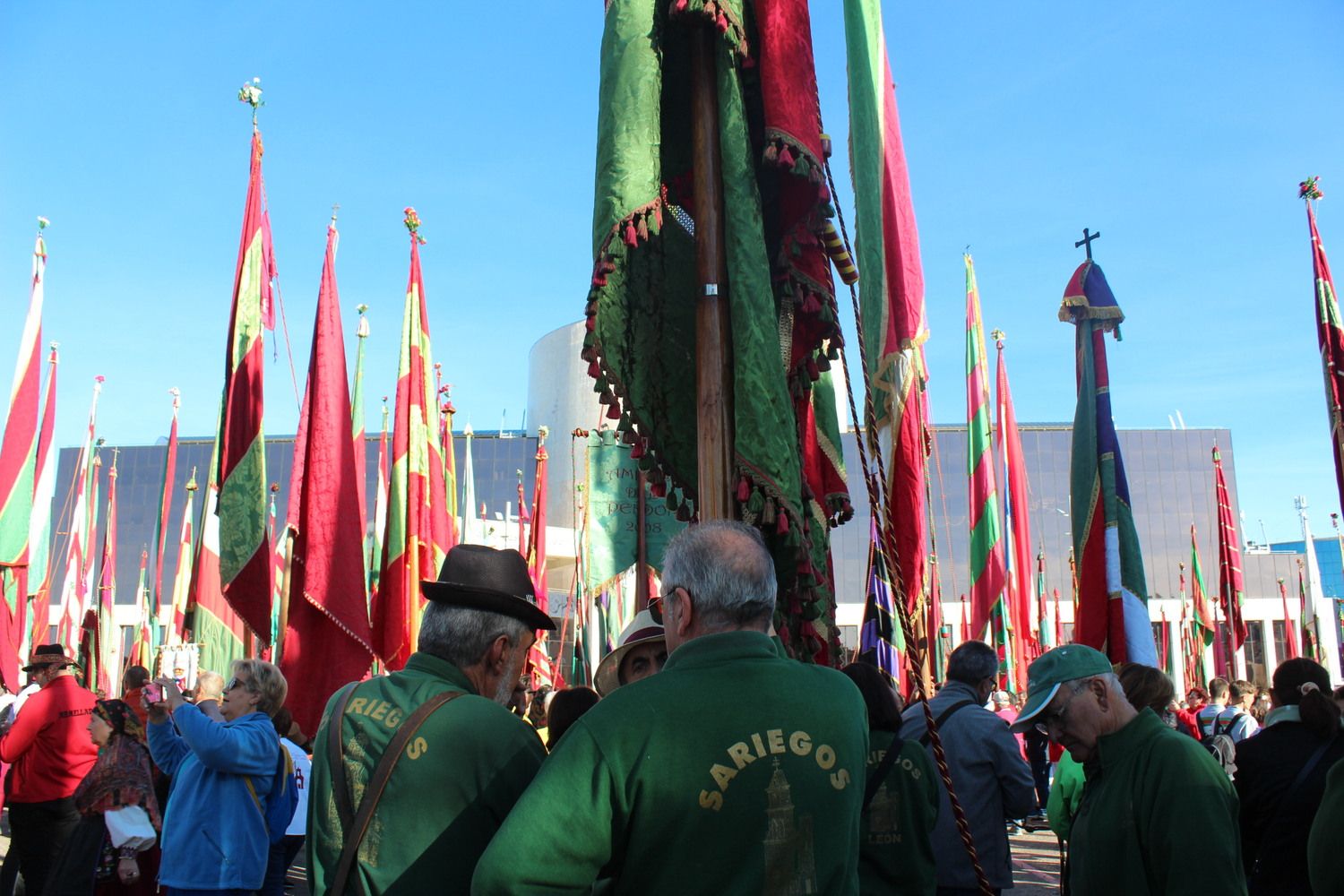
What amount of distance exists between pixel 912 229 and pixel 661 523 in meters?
4.13

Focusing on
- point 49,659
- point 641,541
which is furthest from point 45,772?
point 641,541

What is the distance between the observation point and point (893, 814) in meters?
3.53

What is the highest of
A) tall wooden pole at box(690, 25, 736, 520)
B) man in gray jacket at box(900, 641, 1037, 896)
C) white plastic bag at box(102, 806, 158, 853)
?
tall wooden pole at box(690, 25, 736, 520)

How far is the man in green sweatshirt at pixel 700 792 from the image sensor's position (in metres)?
1.75

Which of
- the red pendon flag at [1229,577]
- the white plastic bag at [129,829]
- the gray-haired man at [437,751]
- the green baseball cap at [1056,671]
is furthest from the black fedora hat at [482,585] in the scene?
the red pendon flag at [1229,577]

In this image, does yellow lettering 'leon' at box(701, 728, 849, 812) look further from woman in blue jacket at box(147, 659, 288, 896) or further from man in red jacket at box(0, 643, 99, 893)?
man in red jacket at box(0, 643, 99, 893)

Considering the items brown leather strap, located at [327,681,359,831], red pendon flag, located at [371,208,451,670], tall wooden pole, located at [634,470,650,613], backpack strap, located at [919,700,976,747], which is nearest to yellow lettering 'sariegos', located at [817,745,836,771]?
brown leather strap, located at [327,681,359,831]

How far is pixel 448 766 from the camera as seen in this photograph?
231 cm

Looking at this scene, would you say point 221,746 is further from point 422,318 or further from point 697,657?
point 422,318

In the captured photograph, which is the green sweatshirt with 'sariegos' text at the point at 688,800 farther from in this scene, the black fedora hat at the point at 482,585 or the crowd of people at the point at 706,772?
the black fedora hat at the point at 482,585

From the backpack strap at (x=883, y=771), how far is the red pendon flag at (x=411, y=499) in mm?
6136

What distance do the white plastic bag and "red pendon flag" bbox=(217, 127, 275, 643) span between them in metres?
1.79

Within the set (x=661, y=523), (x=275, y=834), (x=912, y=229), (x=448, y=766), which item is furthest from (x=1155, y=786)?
(x=661, y=523)

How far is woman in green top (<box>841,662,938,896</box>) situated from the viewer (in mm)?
3477
